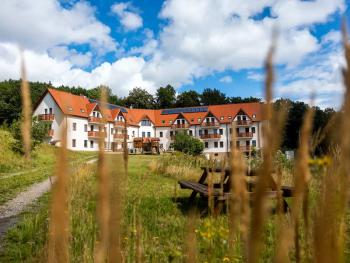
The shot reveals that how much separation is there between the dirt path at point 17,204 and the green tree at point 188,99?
61520 millimetres

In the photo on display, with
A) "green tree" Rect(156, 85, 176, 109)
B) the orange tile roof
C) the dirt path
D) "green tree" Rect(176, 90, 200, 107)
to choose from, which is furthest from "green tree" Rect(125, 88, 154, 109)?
the dirt path

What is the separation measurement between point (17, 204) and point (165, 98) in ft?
221

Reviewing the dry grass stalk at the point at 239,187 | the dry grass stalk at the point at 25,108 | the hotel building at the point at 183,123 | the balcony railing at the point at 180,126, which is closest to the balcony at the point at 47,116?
the dry grass stalk at the point at 25,108

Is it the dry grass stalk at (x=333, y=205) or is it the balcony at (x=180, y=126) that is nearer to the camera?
the dry grass stalk at (x=333, y=205)

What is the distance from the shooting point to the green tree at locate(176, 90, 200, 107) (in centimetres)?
7281

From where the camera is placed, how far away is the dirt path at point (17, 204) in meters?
6.29

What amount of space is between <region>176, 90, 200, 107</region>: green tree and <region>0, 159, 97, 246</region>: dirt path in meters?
61.5

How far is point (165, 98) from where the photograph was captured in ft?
246

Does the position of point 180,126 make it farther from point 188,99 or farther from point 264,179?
point 264,179

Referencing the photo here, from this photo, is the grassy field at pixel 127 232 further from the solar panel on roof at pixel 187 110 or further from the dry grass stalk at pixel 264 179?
the solar panel on roof at pixel 187 110

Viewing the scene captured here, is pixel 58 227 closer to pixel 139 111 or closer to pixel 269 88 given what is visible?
pixel 269 88

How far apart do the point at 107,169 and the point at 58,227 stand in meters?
0.10

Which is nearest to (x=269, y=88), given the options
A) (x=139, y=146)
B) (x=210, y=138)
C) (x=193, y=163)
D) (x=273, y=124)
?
(x=273, y=124)

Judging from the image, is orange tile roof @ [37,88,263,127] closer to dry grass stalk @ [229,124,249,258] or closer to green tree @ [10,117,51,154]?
green tree @ [10,117,51,154]
